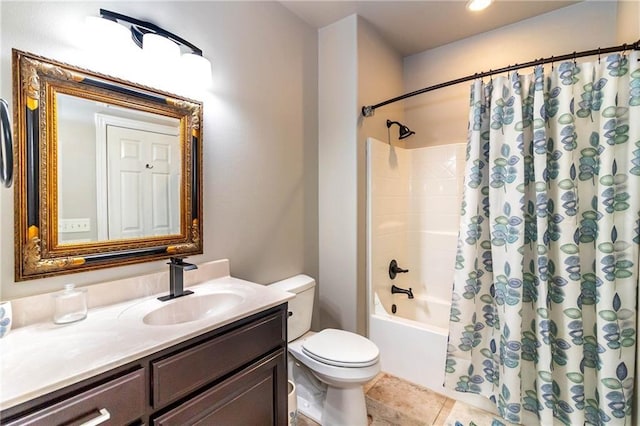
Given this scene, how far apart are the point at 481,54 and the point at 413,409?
2.67m

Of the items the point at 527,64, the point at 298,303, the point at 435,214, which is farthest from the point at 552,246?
the point at 298,303

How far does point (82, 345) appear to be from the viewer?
33.6 inches

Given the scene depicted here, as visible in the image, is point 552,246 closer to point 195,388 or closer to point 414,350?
point 414,350

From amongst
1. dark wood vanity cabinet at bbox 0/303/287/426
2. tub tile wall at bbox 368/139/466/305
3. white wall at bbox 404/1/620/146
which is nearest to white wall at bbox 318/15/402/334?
tub tile wall at bbox 368/139/466/305

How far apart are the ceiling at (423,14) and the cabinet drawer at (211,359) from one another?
6.53ft

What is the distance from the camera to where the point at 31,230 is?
1025 millimetres

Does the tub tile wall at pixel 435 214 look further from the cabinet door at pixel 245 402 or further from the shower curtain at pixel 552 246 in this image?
the cabinet door at pixel 245 402

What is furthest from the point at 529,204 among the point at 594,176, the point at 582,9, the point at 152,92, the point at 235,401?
the point at 152,92

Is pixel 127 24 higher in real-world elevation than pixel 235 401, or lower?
higher

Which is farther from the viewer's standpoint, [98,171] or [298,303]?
[298,303]

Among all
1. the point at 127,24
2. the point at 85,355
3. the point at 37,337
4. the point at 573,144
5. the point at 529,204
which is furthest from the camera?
the point at 529,204

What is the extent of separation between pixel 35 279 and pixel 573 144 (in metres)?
2.41

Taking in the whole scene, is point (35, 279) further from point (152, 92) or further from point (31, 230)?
point (152, 92)

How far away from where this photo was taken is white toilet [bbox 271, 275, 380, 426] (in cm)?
150
